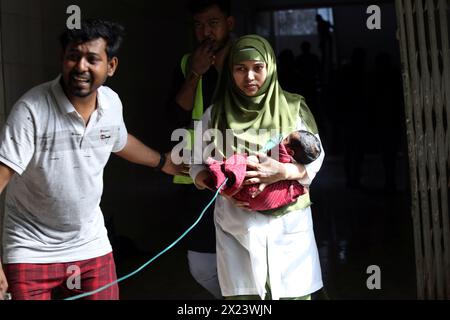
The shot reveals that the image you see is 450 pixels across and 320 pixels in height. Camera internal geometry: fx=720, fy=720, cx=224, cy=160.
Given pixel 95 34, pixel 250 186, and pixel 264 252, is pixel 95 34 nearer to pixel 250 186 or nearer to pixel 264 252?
pixel 250 186

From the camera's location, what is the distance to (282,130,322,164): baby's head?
2.98m

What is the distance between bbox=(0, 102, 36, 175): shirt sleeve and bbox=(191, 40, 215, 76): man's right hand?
3.25 feet

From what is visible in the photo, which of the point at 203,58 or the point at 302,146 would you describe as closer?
the point at 302,146

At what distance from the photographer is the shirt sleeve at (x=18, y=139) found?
8.77 ft

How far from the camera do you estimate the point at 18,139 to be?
269 centimetres

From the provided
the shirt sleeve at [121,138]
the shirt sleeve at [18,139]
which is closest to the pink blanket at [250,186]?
the shirt sleeve at [121,138]

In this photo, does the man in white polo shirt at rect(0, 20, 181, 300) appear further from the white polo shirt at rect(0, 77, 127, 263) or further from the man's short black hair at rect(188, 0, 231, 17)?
the man's short black hair at rect(188, 0, 231, 17)

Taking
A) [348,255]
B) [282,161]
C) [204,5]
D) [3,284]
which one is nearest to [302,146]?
[282,161]

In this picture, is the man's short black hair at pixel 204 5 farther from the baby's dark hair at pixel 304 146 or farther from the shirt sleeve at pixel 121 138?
the baby's dark hair at pixel 304 146

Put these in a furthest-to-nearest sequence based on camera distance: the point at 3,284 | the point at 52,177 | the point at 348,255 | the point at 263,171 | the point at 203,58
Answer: the point at 348,255 < the point at 203,58 < the point at 263,171 < the point at 52,177 < the point at 3,284

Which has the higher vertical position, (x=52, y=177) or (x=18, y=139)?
(x=18, y=139)

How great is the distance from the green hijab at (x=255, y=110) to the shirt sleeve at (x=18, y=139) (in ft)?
2.62

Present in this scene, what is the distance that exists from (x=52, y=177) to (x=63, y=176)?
43 millimetres

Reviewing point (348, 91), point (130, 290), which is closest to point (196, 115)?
point (130, 290)
